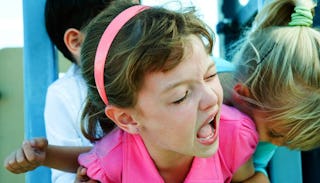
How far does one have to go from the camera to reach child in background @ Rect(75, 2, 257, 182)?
77 cm

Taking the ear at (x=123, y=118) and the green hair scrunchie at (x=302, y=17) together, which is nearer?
the ear at (x=123, y=118)

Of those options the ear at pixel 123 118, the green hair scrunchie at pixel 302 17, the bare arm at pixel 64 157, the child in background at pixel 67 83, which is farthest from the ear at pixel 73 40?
the green hair scrunchie at pixel 302 17

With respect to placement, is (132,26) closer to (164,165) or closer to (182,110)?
(182,110)

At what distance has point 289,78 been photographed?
91 cm

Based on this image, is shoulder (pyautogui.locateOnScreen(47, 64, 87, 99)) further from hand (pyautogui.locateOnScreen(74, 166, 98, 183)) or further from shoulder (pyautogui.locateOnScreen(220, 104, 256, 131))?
shoulder (pyautogui.locateOnScreen(220, 104, 256, 131))

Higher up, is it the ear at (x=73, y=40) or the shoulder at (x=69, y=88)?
the ear at (x=73, y=40)

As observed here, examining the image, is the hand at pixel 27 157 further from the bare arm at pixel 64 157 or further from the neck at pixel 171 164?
the neck at pixel 171 164

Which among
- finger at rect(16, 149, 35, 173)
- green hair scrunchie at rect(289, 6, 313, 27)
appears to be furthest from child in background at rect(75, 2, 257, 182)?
green hair scrunchie at rect(289, 6, 313, 27)

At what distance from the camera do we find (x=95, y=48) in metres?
0.85

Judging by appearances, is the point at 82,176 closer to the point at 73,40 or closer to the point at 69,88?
the point at 69,88

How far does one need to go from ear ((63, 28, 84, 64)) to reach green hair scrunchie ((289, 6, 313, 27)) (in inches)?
19.2

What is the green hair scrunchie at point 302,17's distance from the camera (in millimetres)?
952

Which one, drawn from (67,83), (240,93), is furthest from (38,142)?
(240,93)

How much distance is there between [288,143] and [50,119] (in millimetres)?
492
